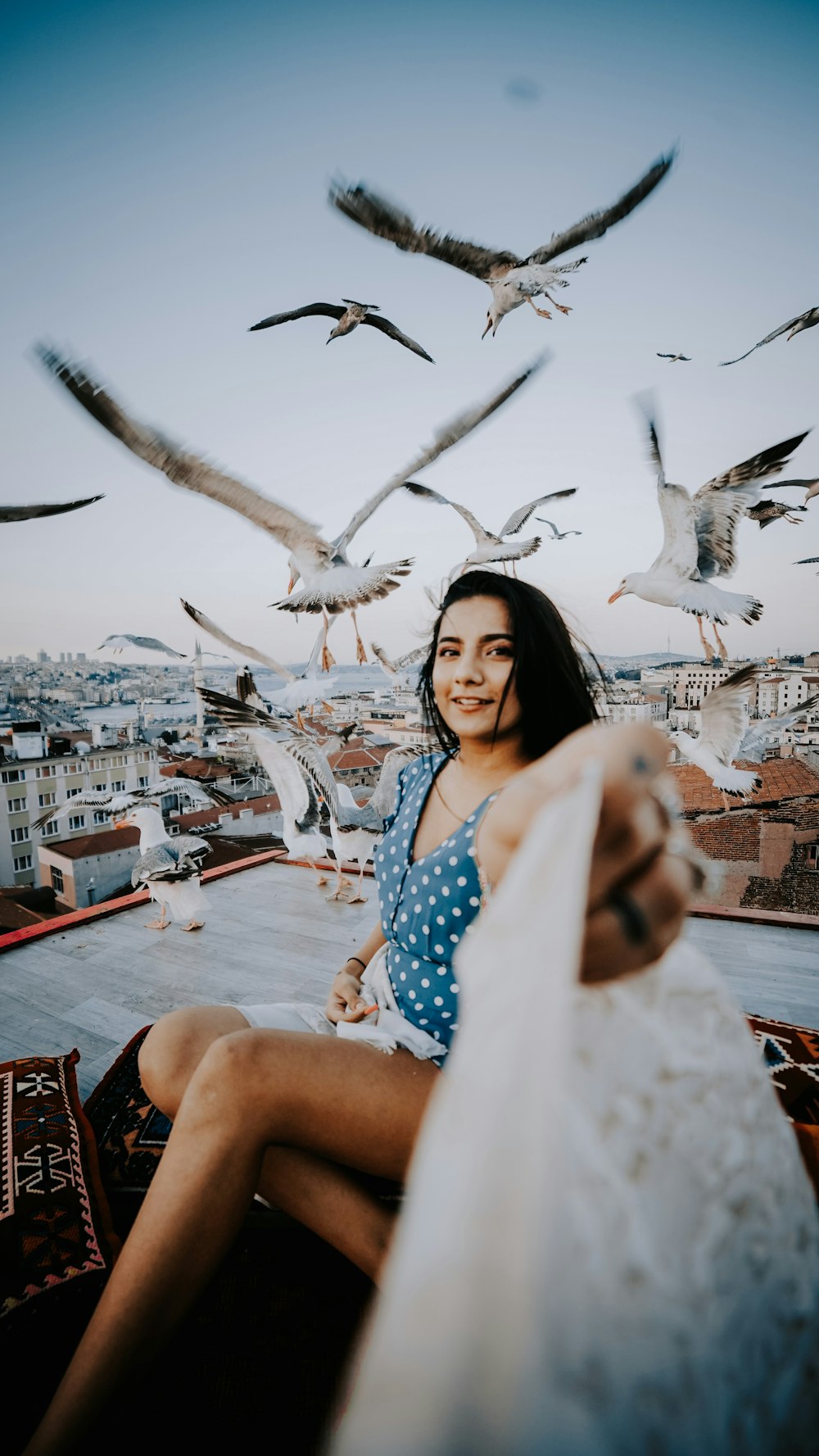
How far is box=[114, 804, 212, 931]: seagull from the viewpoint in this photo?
2766 mm

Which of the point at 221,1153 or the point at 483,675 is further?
the point at 483,675

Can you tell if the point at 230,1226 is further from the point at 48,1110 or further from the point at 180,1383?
the point at 48,1110

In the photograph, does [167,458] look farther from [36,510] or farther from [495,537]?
[495,537]

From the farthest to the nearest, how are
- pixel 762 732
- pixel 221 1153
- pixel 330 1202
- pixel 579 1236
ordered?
pixel 762 732 < pixel 330 1202 < pixel 221 1153 < pixel 579 1236

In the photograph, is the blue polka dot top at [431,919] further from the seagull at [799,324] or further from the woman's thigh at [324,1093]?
the seagull at [799,324]

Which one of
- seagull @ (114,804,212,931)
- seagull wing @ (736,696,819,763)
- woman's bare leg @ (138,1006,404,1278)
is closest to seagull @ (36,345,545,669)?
seagull @ (114,804,212,931)

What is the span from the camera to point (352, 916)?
3.02 metres

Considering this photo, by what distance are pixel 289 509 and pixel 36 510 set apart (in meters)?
1.50

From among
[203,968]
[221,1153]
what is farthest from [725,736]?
[221,1153]

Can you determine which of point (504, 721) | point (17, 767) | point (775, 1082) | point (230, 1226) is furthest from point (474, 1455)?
point (17, 767)

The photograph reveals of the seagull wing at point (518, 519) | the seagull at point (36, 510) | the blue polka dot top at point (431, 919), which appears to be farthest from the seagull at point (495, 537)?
the blue polka dot top at point (431, 919)

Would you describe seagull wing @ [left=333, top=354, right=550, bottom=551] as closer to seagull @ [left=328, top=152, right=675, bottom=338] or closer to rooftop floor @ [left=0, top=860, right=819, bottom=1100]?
seagull @ [left=328, top=152, right=675, bottom=338]

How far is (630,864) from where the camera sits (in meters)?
0.36

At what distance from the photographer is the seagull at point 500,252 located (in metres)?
4.07
